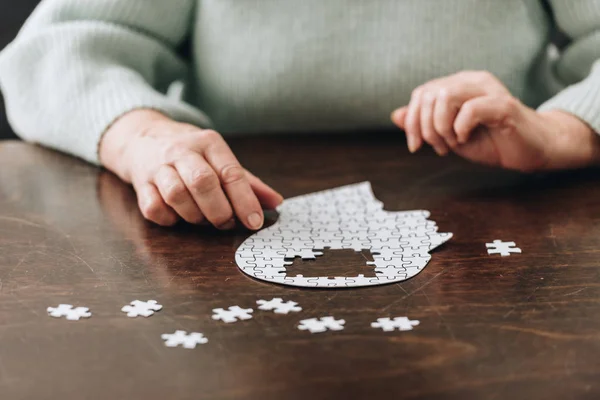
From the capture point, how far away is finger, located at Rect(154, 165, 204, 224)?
968 millimetres

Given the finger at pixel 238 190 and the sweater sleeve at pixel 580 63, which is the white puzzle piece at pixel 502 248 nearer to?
the finger at pixel 238 190

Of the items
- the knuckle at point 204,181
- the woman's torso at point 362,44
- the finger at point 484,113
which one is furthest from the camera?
the woman's torso at point 362,44

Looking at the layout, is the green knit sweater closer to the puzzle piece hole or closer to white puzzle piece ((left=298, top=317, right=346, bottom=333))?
the puzzle piece hole

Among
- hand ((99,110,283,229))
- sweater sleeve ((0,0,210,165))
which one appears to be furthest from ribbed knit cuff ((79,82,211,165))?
hand ((99,110,283,229))

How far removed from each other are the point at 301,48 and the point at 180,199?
57 centimetres

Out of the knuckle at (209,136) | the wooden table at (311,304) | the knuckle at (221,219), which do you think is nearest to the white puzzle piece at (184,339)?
the wooden table at (311,304)

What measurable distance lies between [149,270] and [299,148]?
56cm

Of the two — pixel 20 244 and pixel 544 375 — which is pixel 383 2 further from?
pixel 544 375

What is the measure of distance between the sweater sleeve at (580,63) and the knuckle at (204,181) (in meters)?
0.56

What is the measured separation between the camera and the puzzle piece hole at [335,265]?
2.69 feet

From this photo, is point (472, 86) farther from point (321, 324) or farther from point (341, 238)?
point (321, 324)

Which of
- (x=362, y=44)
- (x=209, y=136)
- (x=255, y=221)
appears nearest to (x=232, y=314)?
(x=255, y=221)

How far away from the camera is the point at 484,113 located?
108cm

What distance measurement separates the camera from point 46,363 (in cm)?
64
